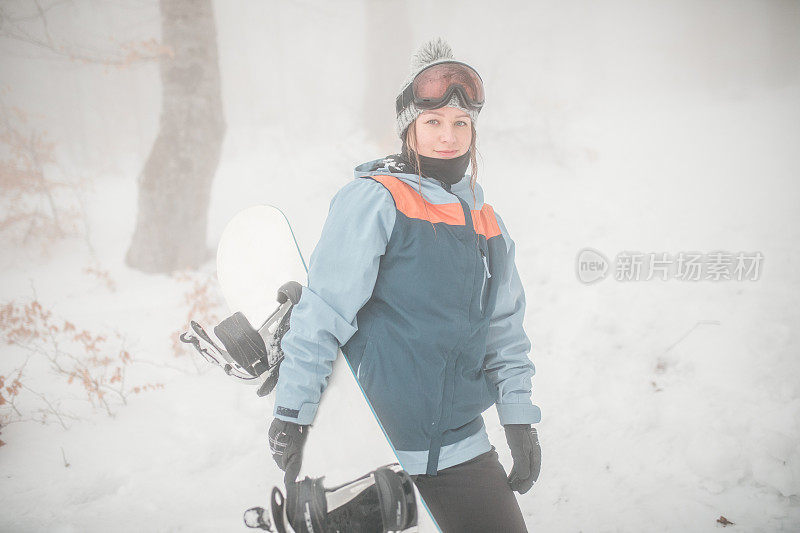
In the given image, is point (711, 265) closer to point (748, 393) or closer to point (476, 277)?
point (748, 393)

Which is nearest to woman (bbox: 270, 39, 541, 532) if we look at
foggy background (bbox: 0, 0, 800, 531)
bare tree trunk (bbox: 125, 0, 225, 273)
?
foggy background (bbox: 0, 0, 800, 531)

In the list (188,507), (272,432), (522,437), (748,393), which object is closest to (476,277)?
(522,437)

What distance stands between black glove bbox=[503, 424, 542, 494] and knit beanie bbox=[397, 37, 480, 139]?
1.43 meters

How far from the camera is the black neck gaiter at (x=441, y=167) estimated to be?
1.58m

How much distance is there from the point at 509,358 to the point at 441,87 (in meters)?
1.23

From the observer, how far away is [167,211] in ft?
16.4

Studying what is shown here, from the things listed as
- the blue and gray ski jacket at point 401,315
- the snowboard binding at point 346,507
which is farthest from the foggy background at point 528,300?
the snowboard binding at point 346,507

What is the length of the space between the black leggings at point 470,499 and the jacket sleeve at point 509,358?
0.31 metres

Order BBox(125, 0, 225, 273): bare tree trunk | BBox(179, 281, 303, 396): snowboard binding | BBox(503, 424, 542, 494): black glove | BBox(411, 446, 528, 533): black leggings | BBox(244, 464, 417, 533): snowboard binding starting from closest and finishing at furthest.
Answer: BBox(244, 464, 417, 533): snowboard binding
BBox(411, 446, 528, 533): black leggings
BBox(179, 281, 303, 396): snowboard binding
BBox(503, 424, 542, 494): black glove
BBox(125, 0, 225, 273): bare tree trunk

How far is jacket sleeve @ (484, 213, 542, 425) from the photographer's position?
1.73 metres

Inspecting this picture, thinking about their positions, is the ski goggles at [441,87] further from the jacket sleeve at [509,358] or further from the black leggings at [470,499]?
the black leggings at [470,499]

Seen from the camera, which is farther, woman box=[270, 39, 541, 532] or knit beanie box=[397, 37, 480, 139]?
knit beanie box=[397, 37, 480, 139]

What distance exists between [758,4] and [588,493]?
19.1 meters

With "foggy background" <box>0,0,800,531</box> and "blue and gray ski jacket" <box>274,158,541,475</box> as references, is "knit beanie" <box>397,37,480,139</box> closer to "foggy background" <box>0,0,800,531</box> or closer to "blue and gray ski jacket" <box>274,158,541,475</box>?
"blue and gray ski jacket" <box>274,158,541,475</box>
